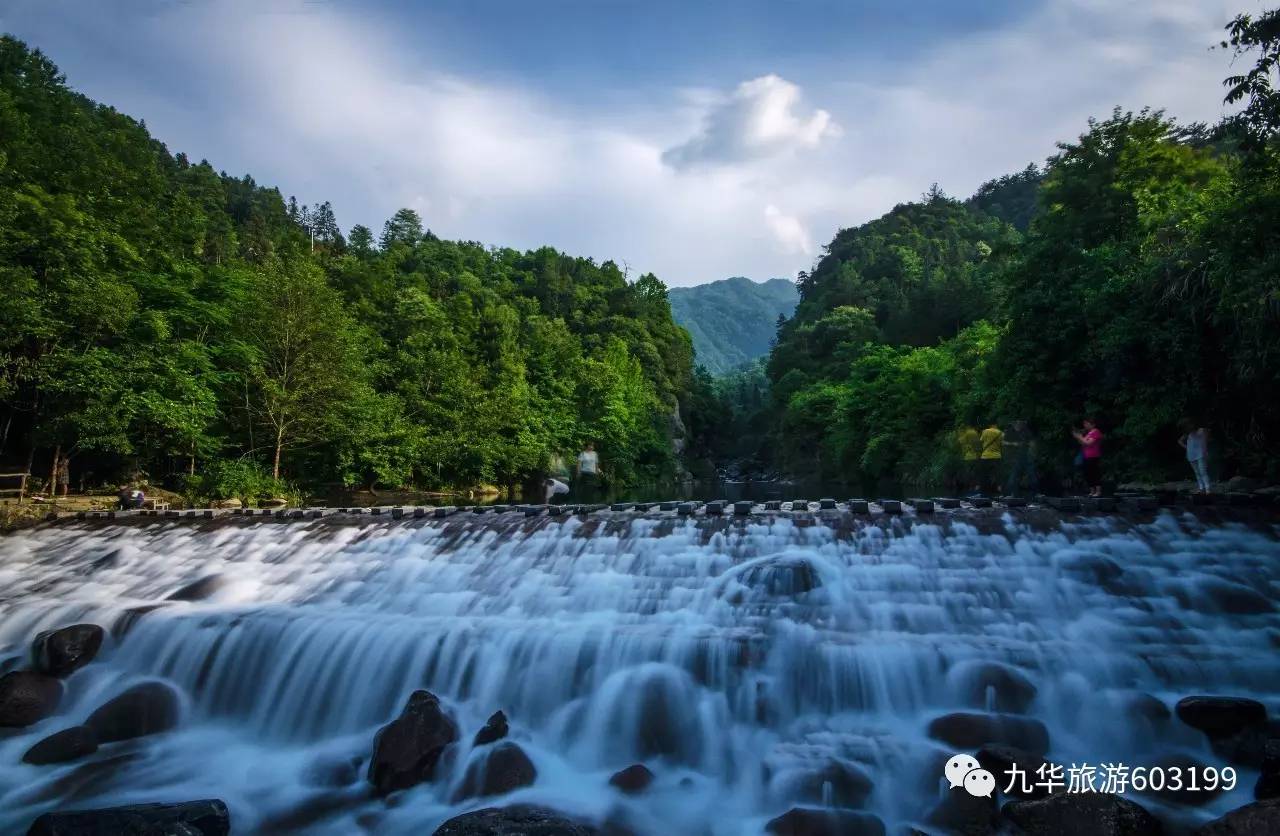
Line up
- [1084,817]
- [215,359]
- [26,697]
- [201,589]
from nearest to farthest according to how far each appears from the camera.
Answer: [1084,817], [26,697], [201,589], [215,359]

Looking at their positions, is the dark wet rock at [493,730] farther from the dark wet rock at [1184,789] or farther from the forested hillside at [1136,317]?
the forested hillside at [1136,317]

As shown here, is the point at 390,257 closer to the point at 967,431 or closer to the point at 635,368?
the point at 635,368

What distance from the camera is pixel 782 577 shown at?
25.1 ft

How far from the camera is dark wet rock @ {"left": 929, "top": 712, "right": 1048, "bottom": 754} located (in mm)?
5242

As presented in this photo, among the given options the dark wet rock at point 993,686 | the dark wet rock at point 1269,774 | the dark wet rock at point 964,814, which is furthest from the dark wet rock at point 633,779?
the dark wet rock at point 1269,774

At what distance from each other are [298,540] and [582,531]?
16.4 feet

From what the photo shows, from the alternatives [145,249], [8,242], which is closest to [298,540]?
[8,242]

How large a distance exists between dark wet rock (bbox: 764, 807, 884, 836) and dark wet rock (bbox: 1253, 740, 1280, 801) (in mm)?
2405

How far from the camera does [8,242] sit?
59.1 feet

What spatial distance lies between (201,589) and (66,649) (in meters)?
1.78

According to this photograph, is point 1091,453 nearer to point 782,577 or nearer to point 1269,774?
point 782,577

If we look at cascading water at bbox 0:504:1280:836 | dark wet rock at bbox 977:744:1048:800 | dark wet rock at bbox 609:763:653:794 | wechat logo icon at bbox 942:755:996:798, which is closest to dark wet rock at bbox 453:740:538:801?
cascading water at bbox 0:504:1280:836

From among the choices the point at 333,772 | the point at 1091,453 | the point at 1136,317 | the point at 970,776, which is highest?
the point at 1136,317

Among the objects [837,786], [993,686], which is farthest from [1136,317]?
[837,786]
